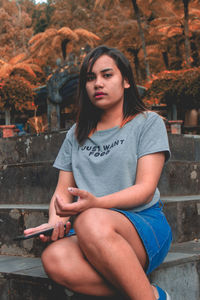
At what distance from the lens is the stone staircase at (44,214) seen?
208cm

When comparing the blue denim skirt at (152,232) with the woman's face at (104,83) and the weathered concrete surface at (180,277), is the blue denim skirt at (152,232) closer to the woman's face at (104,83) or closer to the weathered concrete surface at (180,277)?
the weathered concrete surface at (180,277)

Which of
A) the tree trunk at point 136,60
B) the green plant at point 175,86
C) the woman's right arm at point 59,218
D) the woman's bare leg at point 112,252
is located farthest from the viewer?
the tree trunk at point 136,60

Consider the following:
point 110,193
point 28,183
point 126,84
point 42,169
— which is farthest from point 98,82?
point 28,183

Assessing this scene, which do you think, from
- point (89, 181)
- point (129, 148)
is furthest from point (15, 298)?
point (129, 148)

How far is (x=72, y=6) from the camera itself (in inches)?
1185

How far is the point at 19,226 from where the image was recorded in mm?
Result: 2883

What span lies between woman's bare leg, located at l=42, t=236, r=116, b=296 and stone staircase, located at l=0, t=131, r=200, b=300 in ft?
0.31

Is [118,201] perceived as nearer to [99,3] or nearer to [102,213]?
[102,213]

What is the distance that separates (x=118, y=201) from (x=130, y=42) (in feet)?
80.6

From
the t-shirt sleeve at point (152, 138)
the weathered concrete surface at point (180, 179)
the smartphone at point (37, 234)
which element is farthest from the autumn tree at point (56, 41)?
the smartphone at point (37, 234)

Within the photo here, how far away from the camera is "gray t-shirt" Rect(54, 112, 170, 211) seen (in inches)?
76.9

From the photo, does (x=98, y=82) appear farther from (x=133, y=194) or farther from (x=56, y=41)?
(x=56, y=41)

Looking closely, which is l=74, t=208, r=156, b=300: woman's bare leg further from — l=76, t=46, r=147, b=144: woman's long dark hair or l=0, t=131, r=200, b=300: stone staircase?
l=76, t=46, r=147, b=144: woman's long dark hair

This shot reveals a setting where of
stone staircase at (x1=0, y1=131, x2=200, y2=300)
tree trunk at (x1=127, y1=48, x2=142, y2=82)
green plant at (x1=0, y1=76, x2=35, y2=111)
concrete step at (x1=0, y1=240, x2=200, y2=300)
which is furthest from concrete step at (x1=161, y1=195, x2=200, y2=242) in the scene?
tree trunk at (x1=127, y1=48, x2=142, y2=82)
